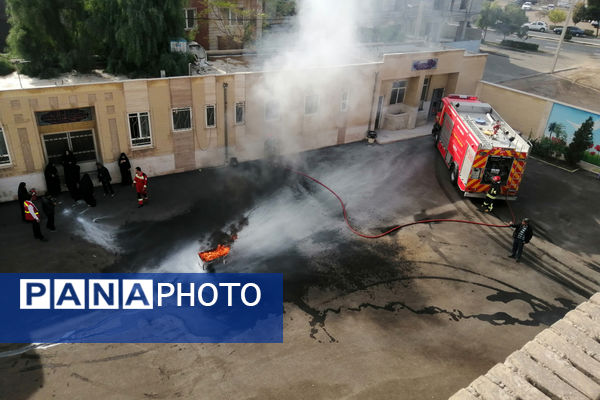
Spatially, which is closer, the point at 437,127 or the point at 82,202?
the point at 82,202

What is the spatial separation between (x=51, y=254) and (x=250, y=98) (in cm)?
880

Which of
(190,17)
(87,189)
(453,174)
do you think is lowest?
(453,174)

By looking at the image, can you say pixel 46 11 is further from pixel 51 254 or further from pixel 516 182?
pixel 516 182

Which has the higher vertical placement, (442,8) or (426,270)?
(442,8)

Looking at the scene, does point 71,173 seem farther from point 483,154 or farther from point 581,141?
point 581,141

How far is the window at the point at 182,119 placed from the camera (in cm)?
1576

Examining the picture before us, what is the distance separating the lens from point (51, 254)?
38.5ft

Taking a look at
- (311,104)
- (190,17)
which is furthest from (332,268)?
(190,17)

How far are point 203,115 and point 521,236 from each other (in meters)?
11.3

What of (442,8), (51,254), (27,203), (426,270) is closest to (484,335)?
(426,270)

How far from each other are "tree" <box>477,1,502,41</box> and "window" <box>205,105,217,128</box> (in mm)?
40770

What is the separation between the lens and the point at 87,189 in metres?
13.9

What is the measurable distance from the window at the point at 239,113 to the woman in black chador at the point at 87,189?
579 cm

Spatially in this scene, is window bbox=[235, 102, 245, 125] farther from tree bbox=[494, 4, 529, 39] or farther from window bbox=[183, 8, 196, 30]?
tree bbox=[494, 4, 529, 39]
